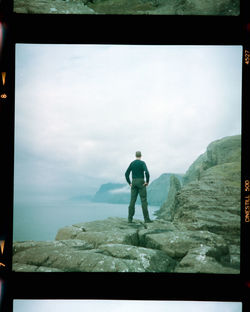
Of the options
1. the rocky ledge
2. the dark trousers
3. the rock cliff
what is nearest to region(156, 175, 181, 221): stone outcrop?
the rock cliff

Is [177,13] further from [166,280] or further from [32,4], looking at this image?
[166,280]

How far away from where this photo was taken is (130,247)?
5328mm

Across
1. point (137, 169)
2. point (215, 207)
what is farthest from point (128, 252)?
point (215, 207)

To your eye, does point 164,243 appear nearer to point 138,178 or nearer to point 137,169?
point 138,178

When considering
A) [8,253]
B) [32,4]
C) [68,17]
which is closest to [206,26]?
[68,17]

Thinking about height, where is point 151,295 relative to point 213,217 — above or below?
below

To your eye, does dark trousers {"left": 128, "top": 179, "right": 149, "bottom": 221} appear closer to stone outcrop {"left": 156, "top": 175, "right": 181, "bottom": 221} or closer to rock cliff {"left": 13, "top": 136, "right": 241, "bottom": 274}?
rock cliff {"left": 13, "top": 136, "right": 241, "bottom": 274}

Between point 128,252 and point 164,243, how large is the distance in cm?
85

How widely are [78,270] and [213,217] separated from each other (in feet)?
11.6

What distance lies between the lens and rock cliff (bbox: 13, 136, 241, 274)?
16.2 feet

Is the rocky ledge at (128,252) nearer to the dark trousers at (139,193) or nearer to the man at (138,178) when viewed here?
the dark trousers at (139,193)

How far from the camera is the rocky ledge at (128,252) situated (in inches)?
192

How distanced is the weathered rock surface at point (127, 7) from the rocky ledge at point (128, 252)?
454cm

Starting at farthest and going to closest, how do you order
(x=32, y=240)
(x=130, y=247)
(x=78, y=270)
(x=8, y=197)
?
(x=32, y=240) → (x=130, y=247) → (x=78, y=270) → (x=8, y=197)
